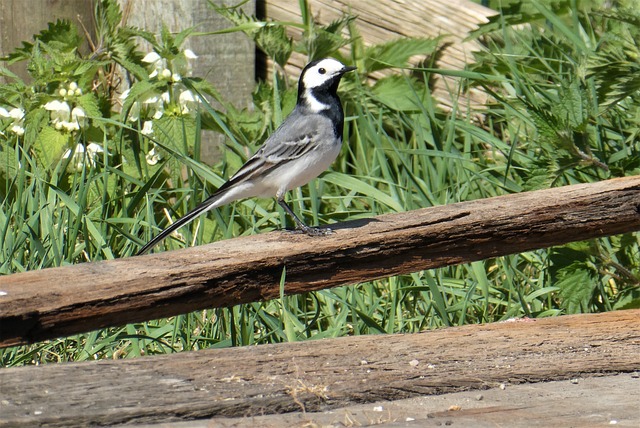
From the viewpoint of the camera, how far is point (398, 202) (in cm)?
390

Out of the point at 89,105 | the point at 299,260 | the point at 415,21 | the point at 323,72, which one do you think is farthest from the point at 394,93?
the point at 299,260

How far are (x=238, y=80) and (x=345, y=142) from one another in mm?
750

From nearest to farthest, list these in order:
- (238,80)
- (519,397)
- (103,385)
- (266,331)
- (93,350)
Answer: (103,385) < (519,397) < (93,350) < (266,331) < (238,80)

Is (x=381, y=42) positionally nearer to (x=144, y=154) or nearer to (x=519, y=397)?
(x=144, y=154)

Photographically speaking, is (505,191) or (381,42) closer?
(505,191)

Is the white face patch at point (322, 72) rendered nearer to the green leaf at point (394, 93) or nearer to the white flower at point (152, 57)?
the green leaf at point (394, 93)

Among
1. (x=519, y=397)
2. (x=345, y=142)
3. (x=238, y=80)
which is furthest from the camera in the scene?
(x=238, y=80)

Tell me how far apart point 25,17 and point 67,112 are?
83 centimetres

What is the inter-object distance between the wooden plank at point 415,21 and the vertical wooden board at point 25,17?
107cm

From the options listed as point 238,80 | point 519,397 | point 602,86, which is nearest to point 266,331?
point 519,397

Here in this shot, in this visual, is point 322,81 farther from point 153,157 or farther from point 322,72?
point 153,157

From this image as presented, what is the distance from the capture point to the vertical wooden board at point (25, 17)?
4.87 metres

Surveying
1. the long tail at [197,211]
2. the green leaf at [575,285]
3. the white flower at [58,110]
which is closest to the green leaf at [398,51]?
the white flower at [58,110]

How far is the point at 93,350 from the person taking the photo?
3.15 meters
